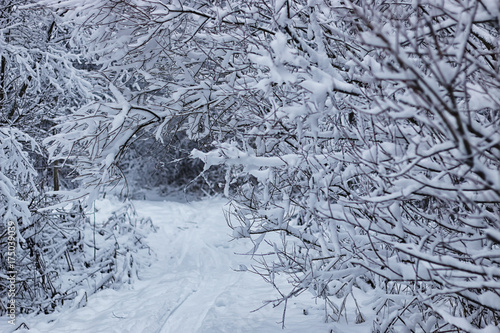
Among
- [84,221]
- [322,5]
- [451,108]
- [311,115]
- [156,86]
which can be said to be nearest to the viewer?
[451,108]

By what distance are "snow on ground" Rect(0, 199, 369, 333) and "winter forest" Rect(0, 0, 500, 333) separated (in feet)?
0.55

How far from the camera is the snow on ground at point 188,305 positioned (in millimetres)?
5770

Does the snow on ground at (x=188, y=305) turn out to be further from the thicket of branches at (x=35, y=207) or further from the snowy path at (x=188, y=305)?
the thicket of branches at (x=35, y=207)

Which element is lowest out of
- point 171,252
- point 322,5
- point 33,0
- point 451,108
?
point 171,252

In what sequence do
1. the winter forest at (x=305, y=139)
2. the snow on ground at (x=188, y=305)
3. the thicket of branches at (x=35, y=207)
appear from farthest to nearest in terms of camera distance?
the thicket of branches at (x=35, y=207)
the snow on ground at (x=188, y=305)
the winter forest at (x=305, y=139)

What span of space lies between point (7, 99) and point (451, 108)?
7.68 meters

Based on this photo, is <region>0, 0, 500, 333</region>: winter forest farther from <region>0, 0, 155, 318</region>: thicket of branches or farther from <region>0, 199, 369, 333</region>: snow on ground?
<region>0, 199, 369, 333</region>: snow on ground

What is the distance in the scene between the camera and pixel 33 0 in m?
7.47

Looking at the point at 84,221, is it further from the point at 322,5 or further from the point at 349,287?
the point at 322,5

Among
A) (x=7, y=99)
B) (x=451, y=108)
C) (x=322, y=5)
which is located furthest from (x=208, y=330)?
(x=7, y=99)

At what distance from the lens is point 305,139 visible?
14.5ft

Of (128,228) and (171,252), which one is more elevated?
(128,228)

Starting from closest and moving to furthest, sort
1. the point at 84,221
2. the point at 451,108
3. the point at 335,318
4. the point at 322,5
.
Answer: the point at 451,108 → the point at 322,5 → the point at 335,318 → the point at 84,221

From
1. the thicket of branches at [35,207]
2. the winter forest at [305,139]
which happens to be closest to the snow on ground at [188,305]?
the winter forest at [305,139]
